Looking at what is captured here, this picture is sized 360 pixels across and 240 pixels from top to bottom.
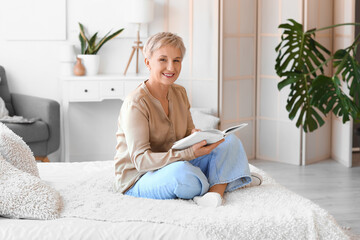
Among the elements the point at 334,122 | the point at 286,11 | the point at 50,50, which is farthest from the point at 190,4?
the point at 334,122

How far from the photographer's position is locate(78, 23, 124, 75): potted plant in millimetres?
4996

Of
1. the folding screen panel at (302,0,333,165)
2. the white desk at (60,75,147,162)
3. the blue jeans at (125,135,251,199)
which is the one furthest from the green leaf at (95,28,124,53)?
the blue jeans at (125,135,251,199)

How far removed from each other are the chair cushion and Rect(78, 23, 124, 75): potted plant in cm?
72

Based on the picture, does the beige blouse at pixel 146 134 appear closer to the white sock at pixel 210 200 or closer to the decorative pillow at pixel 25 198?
the white sock at pixel 210 200

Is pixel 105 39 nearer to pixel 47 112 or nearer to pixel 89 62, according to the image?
pixel 89 62

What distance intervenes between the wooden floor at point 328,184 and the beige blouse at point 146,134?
1.28 metres

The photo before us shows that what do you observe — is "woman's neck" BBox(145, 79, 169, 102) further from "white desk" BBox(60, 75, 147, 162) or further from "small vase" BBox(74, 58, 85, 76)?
"small vase" BBox(74, 58, 85, 76)

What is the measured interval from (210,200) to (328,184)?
2.28 meters

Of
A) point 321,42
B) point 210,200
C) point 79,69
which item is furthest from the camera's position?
point 321,42

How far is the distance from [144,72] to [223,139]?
2891mm

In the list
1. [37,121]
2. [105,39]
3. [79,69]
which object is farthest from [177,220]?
[105,39]

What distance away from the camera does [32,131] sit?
4.41 meters

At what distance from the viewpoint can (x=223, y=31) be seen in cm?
489

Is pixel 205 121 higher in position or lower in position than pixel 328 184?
higher
